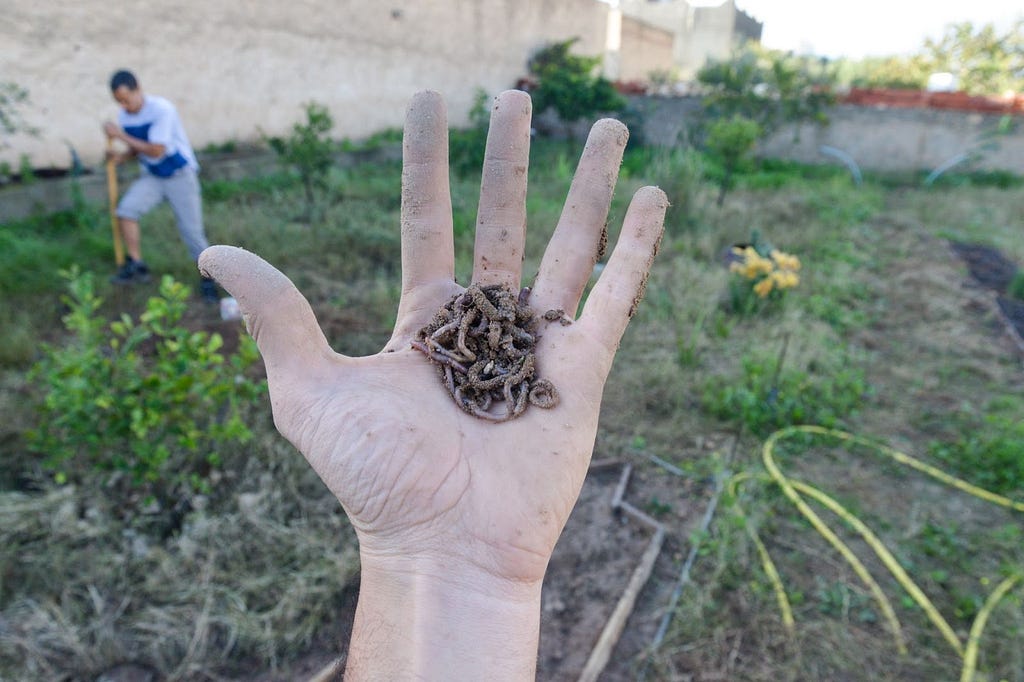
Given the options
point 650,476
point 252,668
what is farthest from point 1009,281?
point 252,668

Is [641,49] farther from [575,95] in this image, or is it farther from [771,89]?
[575,95]

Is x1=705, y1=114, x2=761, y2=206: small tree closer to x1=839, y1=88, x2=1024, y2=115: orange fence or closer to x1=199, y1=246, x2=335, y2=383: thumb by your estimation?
x1=839, y1=88, x2=1024, y2=115: orange fence

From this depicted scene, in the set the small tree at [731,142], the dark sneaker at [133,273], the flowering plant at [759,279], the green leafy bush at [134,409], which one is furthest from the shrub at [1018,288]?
the dark sneaker at [133,273]

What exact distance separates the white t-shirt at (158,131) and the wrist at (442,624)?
505 cm

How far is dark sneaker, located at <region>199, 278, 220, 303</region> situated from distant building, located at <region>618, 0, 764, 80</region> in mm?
28648

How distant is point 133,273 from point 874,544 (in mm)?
6331

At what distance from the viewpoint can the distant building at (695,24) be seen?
1152 inches

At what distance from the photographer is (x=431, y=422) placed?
175 centimetres

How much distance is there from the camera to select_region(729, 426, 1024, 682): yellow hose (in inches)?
113

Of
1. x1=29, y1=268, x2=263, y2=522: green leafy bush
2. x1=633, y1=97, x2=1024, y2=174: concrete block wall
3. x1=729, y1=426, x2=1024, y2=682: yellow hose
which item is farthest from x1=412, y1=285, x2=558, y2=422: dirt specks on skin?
x1=633, y1=97, x2=1024, y2=174: concrete block wall

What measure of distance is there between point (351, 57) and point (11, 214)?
24.3 feet

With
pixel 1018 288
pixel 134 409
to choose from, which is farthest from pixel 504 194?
pixel 1018 288

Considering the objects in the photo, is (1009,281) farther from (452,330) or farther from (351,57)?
(351,57)

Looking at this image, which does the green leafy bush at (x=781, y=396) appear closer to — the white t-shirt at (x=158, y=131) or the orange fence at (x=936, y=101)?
the white t-shirt at (x=158, y=131)
